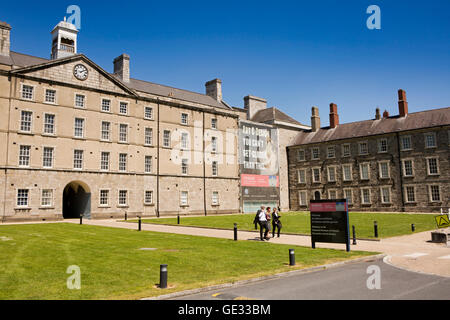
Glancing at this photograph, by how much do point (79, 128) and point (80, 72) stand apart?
19.1ft

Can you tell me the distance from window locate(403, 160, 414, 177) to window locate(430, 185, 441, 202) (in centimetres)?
292

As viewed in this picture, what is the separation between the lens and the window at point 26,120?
33656 mm

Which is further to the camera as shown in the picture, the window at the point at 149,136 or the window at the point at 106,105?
the window at the point at 149,136

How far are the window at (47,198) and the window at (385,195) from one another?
4001cm

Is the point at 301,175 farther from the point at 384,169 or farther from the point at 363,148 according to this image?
the point at 384,169

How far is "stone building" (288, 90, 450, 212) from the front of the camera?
44344 mm

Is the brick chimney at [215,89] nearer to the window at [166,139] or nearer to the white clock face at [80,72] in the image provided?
the window at [166,139]

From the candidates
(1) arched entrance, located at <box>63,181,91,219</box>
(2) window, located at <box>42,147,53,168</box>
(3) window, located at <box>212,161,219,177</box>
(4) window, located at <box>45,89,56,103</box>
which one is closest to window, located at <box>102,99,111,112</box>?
(4) window, located at <box>45,89,56,103</box>

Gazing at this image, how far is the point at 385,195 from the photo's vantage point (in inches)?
1895

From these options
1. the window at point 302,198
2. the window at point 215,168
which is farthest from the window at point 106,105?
the window at point 302,198

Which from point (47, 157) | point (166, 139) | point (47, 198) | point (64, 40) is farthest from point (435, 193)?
point (64, 40)

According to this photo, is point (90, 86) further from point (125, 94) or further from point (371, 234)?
point (371, 234)
